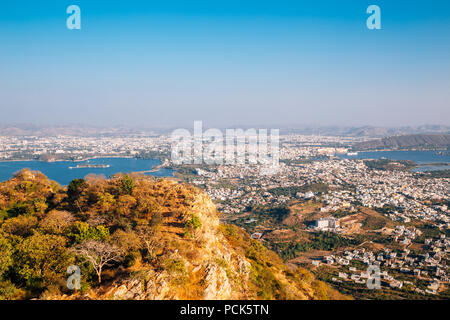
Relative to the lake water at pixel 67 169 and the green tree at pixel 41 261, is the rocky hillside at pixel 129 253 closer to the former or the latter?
the green tree at pixel 41 261

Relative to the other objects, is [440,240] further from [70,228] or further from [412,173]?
[412,173]

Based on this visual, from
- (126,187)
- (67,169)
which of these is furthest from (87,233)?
(67,169)

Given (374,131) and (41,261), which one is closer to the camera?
(41,261)

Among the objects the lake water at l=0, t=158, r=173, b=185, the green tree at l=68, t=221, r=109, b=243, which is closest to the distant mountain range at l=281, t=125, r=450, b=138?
the lake water at l=0, t=158, r=173, b=185

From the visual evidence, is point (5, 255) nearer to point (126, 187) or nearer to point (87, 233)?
point (87, 233)
